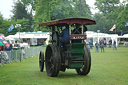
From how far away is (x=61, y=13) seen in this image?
73.8m

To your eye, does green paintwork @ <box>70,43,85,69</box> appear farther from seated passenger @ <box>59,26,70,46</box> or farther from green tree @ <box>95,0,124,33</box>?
green tree @ <box>95,0,124,33</box>

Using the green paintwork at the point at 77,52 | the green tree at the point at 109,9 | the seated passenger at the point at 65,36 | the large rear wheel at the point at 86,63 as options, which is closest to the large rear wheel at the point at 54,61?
the seated passenger at the point at 65,36

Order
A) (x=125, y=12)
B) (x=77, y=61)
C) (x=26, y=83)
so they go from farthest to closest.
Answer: (x=125, y=12)
(x=77, y=61)
(x=26, y=83)

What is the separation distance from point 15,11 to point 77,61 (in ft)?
280

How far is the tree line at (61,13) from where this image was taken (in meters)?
73.4

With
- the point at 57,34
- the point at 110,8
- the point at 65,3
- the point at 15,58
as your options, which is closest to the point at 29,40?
the point at 65,3

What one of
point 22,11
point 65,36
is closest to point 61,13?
point 22,11

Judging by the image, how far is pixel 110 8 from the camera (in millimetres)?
95188

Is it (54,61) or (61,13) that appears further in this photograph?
(61,13)

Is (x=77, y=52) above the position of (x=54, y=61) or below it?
above

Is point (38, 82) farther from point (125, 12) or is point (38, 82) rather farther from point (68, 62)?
point (125, 12)

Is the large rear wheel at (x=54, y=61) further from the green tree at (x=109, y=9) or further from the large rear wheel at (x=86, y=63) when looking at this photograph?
the green tree at (x=109, y=9)

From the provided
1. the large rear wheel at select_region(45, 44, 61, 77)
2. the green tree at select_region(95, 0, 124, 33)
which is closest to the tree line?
the green tree at select_region(95, 0, 124, 33)

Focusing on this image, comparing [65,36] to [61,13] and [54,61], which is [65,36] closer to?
[54,61]
